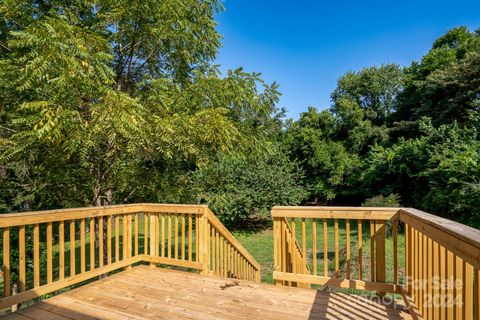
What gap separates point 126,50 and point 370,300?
503 centimetres

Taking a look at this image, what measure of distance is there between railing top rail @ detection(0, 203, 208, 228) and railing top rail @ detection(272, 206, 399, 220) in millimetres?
1078

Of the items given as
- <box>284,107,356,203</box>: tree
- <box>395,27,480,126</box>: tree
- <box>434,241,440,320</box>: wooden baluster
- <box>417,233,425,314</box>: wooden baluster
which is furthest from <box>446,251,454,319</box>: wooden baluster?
<box>284,107,356,203</box>: tree

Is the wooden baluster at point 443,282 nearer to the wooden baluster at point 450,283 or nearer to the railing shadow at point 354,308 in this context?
the wooden baluster at point 450,283

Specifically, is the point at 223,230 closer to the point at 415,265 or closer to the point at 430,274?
the point at 415,265

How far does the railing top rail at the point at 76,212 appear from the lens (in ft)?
7.30

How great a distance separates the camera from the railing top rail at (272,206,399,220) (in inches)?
99.6

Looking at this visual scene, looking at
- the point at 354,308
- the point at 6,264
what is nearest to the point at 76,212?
the point at 6,264

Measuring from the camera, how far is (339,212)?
269 centimetres

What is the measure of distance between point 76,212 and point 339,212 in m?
2.79

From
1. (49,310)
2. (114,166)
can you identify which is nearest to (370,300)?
(49,310)

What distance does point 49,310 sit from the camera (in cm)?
231

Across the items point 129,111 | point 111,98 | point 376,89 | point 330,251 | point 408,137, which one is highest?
point 376,89

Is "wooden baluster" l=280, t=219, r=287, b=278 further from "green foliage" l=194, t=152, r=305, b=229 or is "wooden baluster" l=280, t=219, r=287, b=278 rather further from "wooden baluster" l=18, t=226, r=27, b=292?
"green foliage" l=194, t=152, r=305, b=229

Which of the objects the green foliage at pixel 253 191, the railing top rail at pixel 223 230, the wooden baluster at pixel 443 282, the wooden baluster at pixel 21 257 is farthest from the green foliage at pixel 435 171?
the wooden baluster at pixel 21 257
